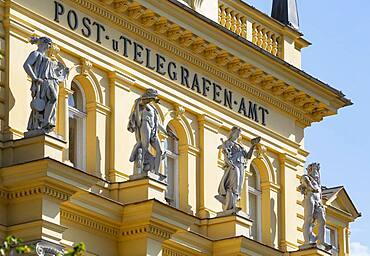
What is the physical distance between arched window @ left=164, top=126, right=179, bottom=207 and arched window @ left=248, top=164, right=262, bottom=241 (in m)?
2.85

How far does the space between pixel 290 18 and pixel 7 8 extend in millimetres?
11208

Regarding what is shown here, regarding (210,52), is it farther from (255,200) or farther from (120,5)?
(255,200)

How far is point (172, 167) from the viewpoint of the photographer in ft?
121

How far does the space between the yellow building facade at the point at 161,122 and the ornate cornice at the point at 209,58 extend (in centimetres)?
3

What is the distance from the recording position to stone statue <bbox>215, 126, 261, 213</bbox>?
1444 inches

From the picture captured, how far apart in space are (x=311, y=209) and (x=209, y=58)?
181 inches

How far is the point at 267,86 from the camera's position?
39812mm

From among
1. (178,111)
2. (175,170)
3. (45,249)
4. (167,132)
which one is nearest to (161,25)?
(178,111)

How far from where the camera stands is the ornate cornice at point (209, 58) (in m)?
35.4

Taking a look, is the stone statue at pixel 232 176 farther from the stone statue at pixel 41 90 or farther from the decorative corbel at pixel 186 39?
the stone statue at pixel 41 90

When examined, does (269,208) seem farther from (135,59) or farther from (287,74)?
(135,59)

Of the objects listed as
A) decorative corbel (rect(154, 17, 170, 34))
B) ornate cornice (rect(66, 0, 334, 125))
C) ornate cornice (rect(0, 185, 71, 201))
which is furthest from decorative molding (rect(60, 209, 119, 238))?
decorative corbel (rect(154, 17, 170, 34))

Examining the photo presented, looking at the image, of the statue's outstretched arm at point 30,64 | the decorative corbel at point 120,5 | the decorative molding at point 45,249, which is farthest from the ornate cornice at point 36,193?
the decorative corbel at point 120,5

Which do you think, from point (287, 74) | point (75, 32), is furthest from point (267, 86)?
point (75, 32)
